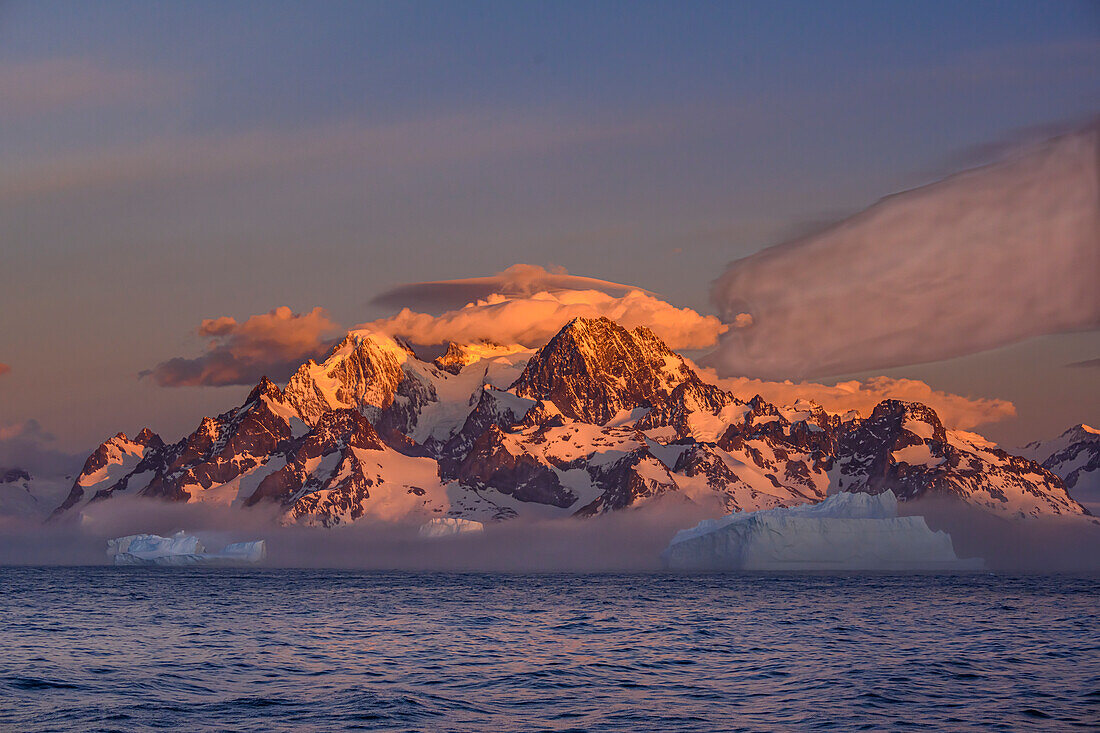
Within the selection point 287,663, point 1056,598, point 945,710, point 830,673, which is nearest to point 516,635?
point 287,663

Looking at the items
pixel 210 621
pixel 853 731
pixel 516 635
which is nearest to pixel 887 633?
pixel 516 635

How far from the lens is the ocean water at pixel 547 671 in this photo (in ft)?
141

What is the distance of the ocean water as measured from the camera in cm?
4303

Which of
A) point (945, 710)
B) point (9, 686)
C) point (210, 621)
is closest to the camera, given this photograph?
point (945, 710)

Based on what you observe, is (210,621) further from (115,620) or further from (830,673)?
(830,673)

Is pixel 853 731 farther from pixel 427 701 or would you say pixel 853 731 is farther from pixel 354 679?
pixel 354 679

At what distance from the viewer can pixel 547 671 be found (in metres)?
57.3

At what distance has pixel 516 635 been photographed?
7856 cm

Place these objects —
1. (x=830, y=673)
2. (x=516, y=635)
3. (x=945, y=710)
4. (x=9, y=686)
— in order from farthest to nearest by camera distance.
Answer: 1. (x=516, y=635)
2. (x=830, y=673)
3. (x=9, y=686)
4. (x=945, y=710)

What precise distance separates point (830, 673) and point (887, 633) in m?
26.6

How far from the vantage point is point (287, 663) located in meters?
60.0

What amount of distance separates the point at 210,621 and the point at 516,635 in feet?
91.4

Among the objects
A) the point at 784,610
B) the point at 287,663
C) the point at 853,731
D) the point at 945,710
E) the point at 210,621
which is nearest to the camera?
the point at 853,731

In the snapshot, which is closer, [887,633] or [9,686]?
[9,686]
